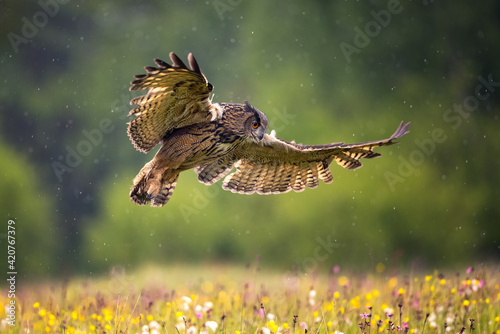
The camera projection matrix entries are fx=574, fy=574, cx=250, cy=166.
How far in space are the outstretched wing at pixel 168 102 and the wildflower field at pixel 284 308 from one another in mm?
852

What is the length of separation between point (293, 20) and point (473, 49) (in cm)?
319

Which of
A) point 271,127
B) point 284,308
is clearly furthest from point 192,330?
point 271,127

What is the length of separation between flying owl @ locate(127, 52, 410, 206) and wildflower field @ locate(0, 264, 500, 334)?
70 cm

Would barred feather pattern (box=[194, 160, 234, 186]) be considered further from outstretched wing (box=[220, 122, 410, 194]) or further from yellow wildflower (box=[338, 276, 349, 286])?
yellow wildflower (box=[338, 276, 349, 286])

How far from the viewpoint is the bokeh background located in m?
9.00

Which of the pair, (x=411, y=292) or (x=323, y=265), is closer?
(x=411, y=292)

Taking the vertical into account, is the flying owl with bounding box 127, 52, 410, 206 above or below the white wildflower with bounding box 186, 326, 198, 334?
above

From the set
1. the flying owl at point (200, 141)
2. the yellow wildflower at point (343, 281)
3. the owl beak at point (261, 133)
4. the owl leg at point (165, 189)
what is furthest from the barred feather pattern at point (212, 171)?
the yellow wildflower at point (343, 281)

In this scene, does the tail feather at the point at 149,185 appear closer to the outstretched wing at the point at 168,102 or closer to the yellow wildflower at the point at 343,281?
the outstretched wing at the point at 168,102

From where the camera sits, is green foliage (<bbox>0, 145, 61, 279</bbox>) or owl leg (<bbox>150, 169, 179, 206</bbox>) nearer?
owl leg (<bbox>150, 169, 179, 206</bbox>)

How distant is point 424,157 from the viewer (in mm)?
9359

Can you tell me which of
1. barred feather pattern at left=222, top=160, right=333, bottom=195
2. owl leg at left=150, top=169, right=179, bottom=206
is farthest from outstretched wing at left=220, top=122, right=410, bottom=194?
owl leg at left=150, top=169, right=179, bottom=206

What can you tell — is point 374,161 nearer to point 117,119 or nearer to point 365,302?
point 117,119

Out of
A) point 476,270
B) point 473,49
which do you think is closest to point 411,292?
point 476,270
